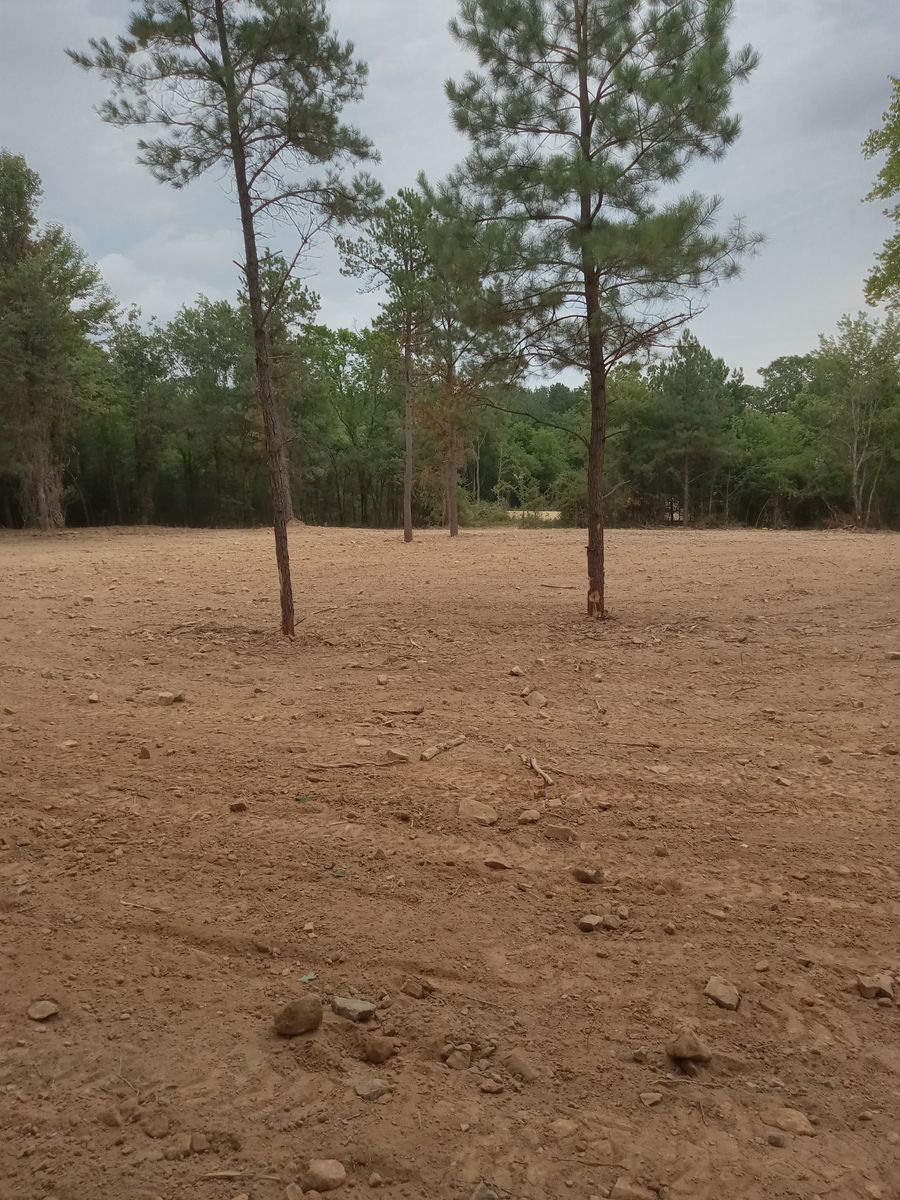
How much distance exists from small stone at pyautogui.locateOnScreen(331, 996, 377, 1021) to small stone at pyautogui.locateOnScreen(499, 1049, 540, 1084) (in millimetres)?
435

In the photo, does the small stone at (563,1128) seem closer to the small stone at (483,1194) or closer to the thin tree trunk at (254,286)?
the small stone at (483,1194)

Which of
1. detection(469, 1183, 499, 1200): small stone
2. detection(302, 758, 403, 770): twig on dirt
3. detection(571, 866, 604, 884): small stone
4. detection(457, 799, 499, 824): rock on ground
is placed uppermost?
detection(302, 758, 403, 770): twig on dirt

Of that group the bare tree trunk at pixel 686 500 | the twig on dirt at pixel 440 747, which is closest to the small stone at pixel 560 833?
the twig on dirt at pixel 440 747

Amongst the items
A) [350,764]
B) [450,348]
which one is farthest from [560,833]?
[450,348]

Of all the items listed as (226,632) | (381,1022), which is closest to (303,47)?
(226,632)

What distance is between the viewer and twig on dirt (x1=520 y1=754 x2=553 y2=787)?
4.15 meters

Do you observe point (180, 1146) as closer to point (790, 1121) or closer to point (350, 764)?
point (790, 1121)

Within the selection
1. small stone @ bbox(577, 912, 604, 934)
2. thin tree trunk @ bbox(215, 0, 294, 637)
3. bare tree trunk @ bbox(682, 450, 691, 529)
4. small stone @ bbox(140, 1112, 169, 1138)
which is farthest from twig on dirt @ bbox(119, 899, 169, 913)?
bare tree trunk @ bbox(682, 450, 691, 529)

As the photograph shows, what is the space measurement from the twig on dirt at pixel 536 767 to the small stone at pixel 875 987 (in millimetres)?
1755

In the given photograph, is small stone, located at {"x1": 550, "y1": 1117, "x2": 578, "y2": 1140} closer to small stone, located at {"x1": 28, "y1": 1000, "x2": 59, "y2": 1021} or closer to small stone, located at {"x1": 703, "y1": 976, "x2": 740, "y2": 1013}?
small stone, located at {"x1": 703, "y1": 976, "x2": 740, "y2": 1013}

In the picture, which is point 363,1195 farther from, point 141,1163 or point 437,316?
point 437,316

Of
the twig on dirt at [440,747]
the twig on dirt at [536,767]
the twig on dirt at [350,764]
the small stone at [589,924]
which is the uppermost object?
the twig on dirt at [440,747]

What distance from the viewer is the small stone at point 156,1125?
78.9 inches

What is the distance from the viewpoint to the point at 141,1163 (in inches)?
75.5
